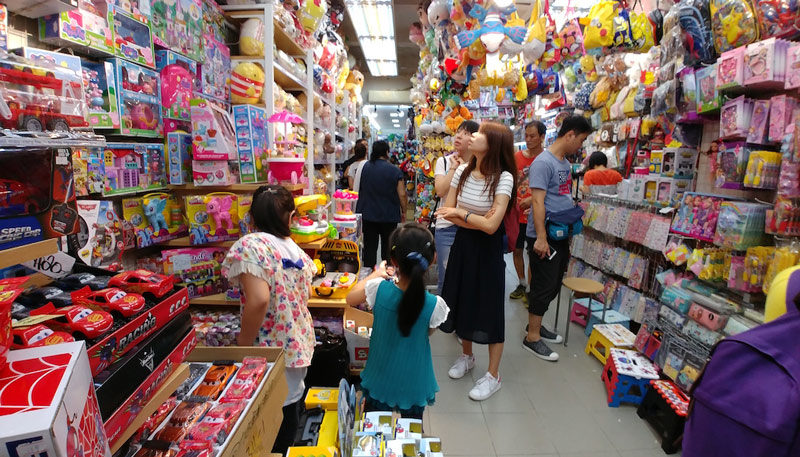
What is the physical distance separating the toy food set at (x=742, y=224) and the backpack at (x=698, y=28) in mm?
951

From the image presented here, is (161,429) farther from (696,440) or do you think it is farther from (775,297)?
(775,297)

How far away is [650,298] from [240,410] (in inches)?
138

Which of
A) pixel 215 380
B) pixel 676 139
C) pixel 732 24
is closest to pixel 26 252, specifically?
pixel 215 380

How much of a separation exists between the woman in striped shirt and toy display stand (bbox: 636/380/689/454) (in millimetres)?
911

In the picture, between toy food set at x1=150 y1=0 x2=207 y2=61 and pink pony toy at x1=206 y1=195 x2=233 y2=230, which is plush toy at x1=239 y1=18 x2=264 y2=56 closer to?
toy food set at x1=150 y1=0 x2=207 y2=61

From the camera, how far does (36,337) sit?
2.42 feet

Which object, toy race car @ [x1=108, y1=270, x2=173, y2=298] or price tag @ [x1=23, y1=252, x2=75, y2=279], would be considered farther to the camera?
price tag @ [x1=23, y1=252, x2=75, y2=279]

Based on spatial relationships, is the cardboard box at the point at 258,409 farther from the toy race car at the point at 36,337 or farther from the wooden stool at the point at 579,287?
the wooden stool at the point at 579,287

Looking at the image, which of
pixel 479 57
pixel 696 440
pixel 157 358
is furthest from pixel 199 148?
pixel 479 57

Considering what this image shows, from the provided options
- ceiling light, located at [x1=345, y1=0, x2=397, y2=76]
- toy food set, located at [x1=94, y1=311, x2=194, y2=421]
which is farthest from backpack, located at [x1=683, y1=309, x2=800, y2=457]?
ceiling light, located at [x1=345, y1=0, x2=397, y2=76]

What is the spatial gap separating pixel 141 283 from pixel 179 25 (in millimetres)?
2043

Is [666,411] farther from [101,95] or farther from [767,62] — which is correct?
[101,95]

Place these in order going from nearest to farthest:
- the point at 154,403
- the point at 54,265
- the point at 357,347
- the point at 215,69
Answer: the point at 154,403 → the point at 54,265 → the point at 357,347 → the point at 215,69

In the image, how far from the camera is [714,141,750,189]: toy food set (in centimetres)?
223
